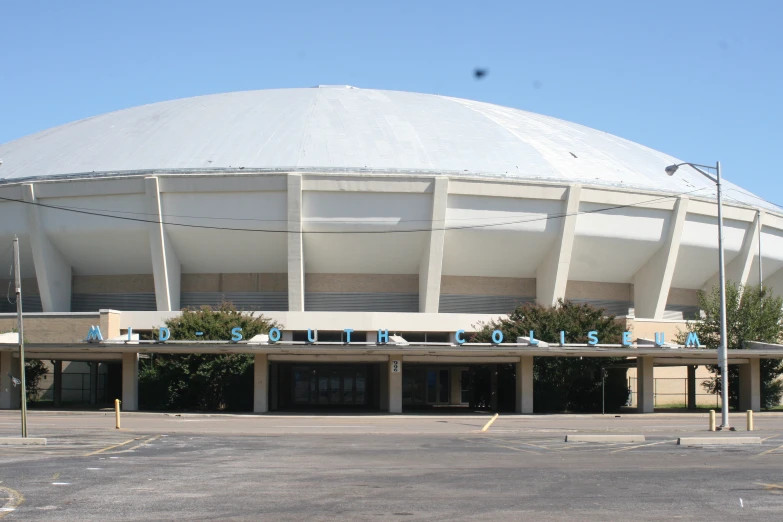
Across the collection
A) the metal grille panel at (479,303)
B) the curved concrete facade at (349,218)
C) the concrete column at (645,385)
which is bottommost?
the concrete column at (645,385)

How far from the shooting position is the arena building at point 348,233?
49.2 metres

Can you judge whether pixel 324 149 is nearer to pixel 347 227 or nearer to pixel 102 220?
pixel 347 227

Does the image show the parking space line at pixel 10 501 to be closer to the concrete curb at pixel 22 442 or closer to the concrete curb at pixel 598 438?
the concrete curb at pixel 22 442

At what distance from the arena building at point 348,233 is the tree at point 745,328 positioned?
94.7 inches

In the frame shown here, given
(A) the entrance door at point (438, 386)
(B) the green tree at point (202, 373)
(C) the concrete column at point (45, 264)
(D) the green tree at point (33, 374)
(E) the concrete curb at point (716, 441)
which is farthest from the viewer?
(A) the entrance door at point (438, 386)

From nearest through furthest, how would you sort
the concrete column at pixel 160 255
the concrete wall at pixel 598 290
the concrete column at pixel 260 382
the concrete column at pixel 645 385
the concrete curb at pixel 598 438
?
the concrete curb at pixel 598 438
the concrete column at pixel 260 382
the concrete column at pixel 645 385
the concrete column at pixel 160 255
the concrete wall at pixel 598 290

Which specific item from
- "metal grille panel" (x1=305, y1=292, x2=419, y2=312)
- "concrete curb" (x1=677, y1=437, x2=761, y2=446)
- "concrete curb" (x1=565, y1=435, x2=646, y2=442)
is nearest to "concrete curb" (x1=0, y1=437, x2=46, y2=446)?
"concrete curb" (x1=565, y1=435, x2=646, y2=442)

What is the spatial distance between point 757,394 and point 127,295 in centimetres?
3272

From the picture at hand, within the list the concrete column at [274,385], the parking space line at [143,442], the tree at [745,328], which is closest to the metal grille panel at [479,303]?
the tree at [745,328]

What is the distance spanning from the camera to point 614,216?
52625mm

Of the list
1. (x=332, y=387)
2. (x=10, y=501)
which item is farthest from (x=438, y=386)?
(x=10, y=501)

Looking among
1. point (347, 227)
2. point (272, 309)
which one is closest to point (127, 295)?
point (272, 309)

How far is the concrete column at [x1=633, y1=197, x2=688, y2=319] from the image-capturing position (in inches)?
2103

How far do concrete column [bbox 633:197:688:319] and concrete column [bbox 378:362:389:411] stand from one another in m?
16.7
